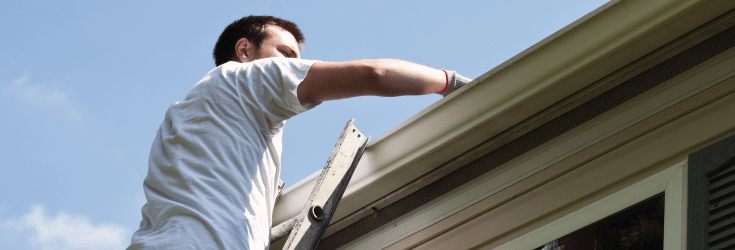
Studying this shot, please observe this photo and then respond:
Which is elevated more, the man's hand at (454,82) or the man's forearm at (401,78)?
the man's hand at (454,82)

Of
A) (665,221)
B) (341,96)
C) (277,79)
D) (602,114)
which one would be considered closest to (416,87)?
(341,96)

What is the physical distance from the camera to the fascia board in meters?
2.30

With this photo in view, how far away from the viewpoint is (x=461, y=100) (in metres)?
2.75

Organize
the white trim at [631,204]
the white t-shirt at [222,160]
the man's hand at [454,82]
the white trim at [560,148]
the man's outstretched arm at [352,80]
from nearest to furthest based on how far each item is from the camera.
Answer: the white t-shirt at [222,160], the white trim at [631,204], the man's outstretched arm at [352,80], the white trim at [560,148], the man's hand at [454,82]

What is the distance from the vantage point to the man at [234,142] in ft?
6.07

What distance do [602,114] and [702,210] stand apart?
2.19 feet

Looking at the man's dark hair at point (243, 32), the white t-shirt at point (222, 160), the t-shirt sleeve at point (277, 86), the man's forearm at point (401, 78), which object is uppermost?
the man's dark hair at point (243, 32)

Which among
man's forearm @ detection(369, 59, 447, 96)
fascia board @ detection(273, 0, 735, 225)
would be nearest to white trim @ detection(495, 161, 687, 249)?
fascia board @ detection(273, 0, 735, 225)

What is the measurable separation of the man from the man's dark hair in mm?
650

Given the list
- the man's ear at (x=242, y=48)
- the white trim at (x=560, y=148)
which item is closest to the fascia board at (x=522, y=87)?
the white trim at (x=560, y=148)

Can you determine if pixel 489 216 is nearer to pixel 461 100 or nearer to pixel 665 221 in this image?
pixel 461 100

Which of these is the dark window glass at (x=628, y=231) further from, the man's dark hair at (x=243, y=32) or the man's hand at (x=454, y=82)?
the man's dark hair at (x=243, y=32)

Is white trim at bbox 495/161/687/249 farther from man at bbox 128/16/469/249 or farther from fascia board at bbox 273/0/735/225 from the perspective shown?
man at bbox 128/16/469/249

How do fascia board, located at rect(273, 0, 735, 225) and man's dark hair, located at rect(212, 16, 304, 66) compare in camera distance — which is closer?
fascia board, located at rect(273, 0, 735, 225)
